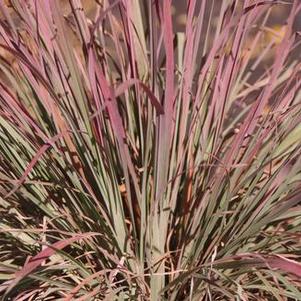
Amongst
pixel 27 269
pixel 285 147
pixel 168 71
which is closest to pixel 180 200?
pixel 285 147

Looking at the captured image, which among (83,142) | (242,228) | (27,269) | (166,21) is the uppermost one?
(166,21)

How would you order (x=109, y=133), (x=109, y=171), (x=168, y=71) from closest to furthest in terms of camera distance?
(x=168, y=71), (x=109, y=171), (x=109, y=133)

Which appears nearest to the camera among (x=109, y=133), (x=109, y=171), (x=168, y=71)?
(x=168, y=71)

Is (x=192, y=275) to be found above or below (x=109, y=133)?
below

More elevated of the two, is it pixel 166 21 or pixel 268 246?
pixel 166 21

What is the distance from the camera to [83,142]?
1.29 metres

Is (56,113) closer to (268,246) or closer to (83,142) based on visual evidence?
(83,142)

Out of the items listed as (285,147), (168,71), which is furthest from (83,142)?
(285,147)

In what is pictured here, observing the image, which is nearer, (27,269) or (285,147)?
(27,269)

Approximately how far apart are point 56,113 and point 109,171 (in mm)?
211

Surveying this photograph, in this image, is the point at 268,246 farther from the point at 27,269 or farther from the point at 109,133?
the point at 27,269

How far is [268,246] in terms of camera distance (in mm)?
1331

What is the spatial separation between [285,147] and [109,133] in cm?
40

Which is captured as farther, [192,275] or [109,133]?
[109,133]
